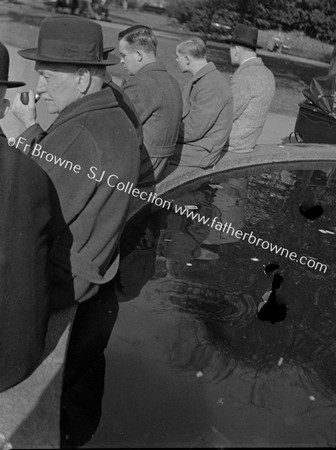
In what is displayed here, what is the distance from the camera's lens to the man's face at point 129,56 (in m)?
5.79

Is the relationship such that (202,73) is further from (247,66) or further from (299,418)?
(299,418)

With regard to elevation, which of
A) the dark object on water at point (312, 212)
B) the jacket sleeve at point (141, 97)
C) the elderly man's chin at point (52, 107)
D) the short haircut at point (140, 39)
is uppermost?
the elderly man's chin at point (52, 107)

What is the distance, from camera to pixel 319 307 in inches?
174

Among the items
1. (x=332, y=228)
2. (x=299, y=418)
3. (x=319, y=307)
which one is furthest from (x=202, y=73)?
(x=299, y=418)

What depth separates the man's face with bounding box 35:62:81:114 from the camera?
3.42 metres

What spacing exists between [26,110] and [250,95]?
3404 millimetres

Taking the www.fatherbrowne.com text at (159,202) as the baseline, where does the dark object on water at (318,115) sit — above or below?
below

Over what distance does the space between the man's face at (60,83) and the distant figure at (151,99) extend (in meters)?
2.05

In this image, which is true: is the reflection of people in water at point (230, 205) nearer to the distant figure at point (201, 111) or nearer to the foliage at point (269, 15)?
the distant figure at point (201, 111)

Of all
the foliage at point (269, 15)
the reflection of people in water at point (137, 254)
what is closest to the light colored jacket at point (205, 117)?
the reflection of people in water at point (137, 254)

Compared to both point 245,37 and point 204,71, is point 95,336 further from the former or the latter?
point 245,37

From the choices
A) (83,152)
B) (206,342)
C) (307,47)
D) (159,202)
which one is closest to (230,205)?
(159,202)

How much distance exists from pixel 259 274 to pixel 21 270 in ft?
7.78

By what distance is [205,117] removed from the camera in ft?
20.7
